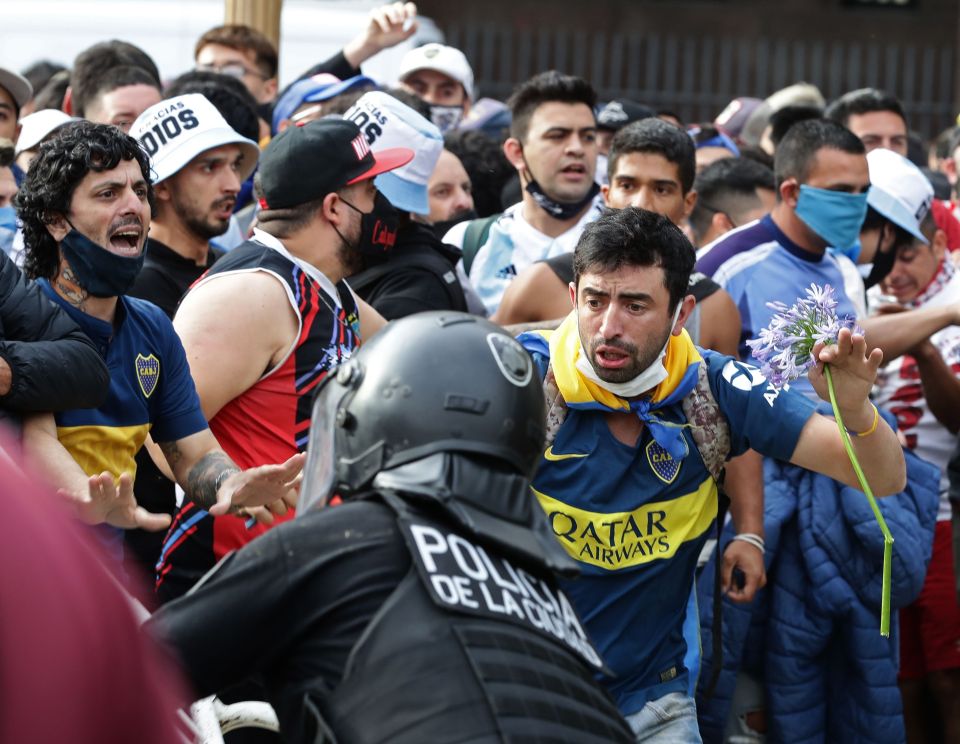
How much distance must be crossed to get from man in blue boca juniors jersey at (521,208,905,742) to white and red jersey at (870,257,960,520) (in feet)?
7.99

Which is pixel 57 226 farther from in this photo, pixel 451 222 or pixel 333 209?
pixel 451 222

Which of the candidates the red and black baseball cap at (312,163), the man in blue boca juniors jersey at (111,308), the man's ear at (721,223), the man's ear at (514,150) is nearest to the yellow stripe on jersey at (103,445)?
the man in blue boca juniors jersey at (111,308)

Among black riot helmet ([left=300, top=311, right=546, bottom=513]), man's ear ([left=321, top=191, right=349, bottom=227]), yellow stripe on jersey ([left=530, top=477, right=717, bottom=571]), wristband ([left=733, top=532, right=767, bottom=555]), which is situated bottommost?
wristband ([left=733, top=532, right=767, bottom=555])

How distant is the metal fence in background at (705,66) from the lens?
696 inches

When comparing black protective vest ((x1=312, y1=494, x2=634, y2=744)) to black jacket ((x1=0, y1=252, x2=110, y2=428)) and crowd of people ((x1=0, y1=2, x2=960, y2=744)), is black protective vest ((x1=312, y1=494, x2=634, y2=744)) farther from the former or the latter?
black jacket ((x1=0, y1=252, x2=110, y2=428))

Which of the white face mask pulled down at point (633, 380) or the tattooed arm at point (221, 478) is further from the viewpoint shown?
the white face mask pulled down at point (633, 380)

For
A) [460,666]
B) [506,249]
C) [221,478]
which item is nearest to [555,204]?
[506,249]

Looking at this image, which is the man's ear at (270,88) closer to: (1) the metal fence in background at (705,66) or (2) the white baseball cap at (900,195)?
(2) the white baseball cap at (900,195)

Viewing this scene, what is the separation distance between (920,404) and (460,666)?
15.7ft

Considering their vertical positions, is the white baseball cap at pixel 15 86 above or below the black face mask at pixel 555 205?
above

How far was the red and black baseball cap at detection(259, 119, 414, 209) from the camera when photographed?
4.89m

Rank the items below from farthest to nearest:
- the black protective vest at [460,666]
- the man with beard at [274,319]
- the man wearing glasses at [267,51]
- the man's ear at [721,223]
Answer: the man wearing glasses at [267,51] < the man's ear at [721,223] < the man with beard at [274,319] < the black protective vest at [460,666]

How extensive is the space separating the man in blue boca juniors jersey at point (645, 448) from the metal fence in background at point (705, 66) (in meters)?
12.4

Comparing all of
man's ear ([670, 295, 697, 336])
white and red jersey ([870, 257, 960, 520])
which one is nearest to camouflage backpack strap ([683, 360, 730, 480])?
man's ear ([670, 295, 697, 336])
